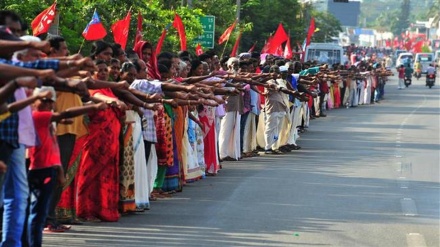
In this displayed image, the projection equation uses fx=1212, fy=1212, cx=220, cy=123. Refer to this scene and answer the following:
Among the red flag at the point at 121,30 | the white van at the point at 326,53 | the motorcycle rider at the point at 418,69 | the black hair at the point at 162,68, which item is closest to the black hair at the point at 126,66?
the black hair at the point at 162,68

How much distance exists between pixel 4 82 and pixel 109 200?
16.1ft

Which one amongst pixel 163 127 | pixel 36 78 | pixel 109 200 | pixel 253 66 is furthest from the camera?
pixel 253 66

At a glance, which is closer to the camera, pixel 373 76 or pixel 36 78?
pixel 36 78

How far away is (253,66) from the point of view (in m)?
21.2

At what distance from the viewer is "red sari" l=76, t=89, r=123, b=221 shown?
39.7 feet

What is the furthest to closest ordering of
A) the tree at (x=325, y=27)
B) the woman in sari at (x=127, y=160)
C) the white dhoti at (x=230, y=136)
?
the tree at (x=325, y=27) → the white dhoti at (x=230, y=136) → the woman in sari at (x=127, y=160)

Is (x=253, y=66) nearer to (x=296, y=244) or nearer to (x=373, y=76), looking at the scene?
(x=296, y=244)

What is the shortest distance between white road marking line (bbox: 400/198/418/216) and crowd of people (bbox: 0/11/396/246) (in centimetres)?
256

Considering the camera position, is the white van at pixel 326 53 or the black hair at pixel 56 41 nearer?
the black hair at pixel 56 41

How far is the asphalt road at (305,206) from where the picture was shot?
11.3 meters

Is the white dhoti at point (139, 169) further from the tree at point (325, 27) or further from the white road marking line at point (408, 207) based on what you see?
the tree at point (325, 27)

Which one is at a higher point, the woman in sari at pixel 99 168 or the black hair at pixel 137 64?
the black hair at pixel 137 64

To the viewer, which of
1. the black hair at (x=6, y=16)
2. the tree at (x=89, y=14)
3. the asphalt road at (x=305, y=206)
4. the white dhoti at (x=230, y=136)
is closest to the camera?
the black hair at (x=6, y=16)

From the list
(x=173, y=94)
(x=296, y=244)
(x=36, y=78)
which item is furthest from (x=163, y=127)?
(x=36, y=78)
